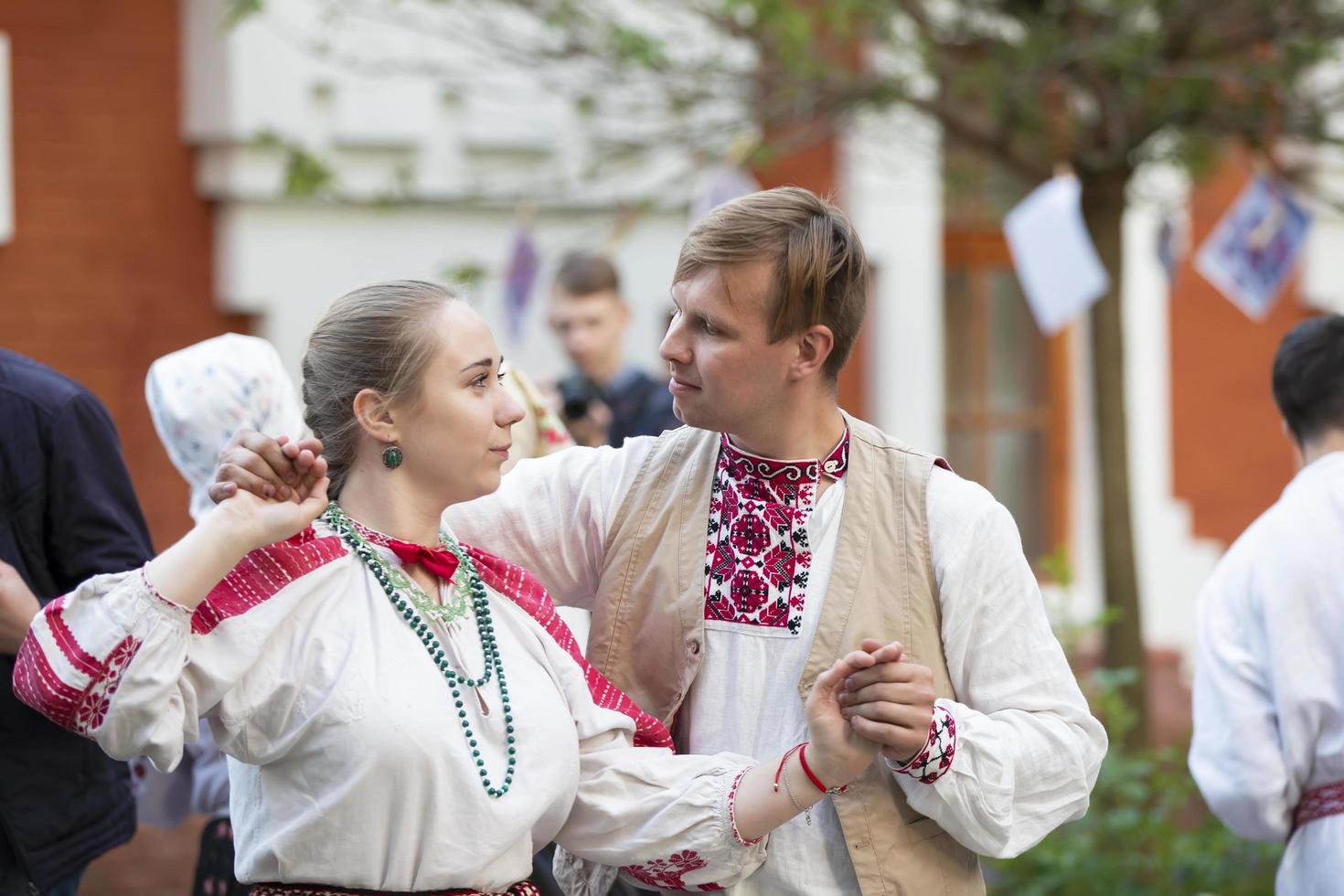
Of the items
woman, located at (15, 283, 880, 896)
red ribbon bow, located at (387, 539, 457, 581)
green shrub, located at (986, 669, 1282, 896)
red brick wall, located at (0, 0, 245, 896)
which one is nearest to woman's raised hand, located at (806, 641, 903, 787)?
A: woman, located at (15, 283, 880, 896)

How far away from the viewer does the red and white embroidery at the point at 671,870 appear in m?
2.22

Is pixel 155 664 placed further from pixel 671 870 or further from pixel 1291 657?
pixel 1291 657

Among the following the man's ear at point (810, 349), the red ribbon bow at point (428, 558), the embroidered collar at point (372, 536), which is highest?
the man's ear at point (810, 349)

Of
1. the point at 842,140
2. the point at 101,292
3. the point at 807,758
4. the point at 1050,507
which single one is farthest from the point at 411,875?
the point at 1050,507

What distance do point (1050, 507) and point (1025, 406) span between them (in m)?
0.45

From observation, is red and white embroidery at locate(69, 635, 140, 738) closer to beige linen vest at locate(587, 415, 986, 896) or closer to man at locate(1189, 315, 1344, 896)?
beige linen vest at locate(587, 415, 986, 896)

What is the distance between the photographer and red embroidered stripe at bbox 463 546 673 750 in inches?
89.3

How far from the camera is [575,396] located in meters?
3.96

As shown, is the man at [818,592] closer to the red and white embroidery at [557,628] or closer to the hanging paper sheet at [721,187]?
the red and white embroidery at [557,628]

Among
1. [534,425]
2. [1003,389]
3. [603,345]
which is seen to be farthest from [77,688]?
[1003,389]

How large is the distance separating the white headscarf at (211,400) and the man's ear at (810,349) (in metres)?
1.11

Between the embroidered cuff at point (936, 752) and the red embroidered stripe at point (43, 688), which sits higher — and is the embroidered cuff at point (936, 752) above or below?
below

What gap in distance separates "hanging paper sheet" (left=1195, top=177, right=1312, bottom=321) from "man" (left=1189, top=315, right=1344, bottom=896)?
2702 mm

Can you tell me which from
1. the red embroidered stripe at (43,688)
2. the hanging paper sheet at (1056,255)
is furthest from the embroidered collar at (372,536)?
the hanging paper sheet at (1056,255)
